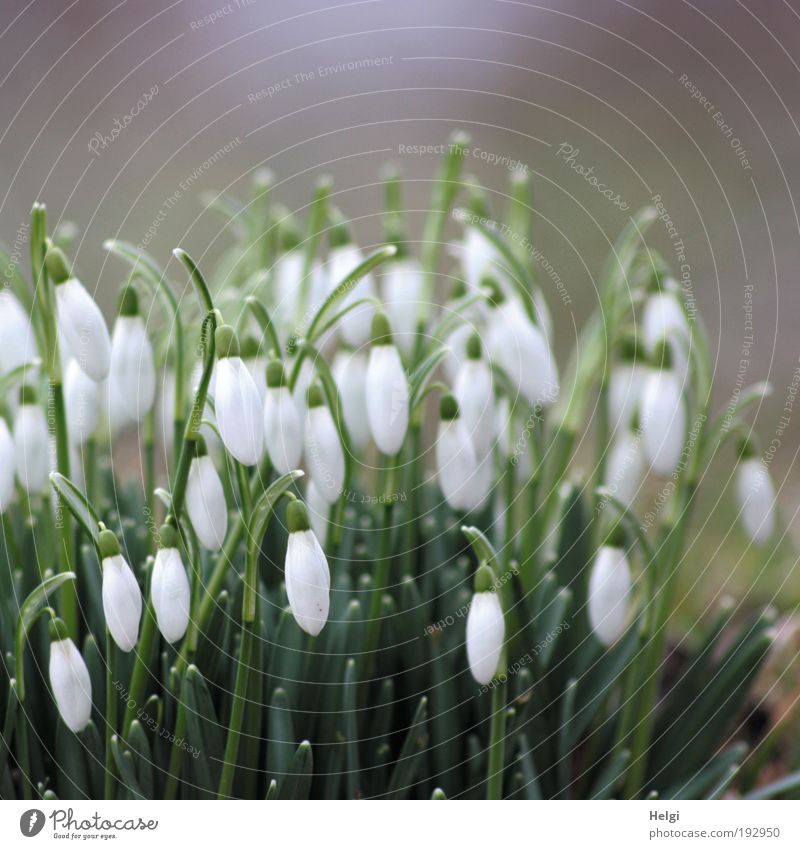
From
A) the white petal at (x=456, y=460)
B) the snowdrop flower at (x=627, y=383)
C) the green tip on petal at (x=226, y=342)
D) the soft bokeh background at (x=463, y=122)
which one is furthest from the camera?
the soft bokeh background at (x=463, y=122)

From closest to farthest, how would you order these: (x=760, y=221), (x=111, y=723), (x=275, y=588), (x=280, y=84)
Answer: (x=111, y=723)
(x=275, y=588)
(x=280, y=84)
(x=760, y=221)

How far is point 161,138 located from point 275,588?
0.85m

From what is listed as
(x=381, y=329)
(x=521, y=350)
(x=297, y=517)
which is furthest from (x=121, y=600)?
(x=521, y=350)

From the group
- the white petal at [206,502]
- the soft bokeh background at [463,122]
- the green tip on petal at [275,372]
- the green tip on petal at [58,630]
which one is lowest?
the green tip on petal at [58,630]

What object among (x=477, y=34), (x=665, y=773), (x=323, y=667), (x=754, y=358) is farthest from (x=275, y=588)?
(x=754, y=358)

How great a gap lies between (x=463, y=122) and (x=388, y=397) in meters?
0.88

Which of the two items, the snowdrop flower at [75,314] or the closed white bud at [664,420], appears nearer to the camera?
the snowdrop flower at [75,314]

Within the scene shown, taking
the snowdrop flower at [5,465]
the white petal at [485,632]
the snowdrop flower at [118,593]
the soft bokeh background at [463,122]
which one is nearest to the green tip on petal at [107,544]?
the snowdrop flower at [118,593]

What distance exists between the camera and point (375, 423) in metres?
0.54

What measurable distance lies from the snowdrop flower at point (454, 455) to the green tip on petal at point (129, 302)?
0.67ft

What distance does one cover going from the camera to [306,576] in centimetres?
46

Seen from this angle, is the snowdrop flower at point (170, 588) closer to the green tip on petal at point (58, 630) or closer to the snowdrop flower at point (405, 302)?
the green tip on petal at point (58, 630)

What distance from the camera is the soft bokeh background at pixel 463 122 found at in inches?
41.5

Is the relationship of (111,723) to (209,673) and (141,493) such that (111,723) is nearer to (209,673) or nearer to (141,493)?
(209,673)
